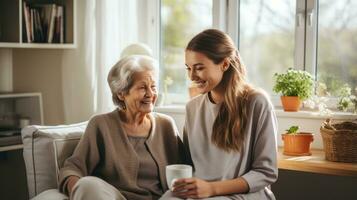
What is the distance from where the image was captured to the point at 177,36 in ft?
11.1

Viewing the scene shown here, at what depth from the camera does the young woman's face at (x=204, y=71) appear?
2096 mm

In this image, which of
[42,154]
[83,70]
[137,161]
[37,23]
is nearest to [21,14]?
[37,23]

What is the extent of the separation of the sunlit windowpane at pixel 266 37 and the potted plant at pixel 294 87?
25 cm

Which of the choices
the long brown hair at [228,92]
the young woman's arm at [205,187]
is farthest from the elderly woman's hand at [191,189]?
the long brown hair at [228,92]

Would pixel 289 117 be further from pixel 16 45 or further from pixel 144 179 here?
pixel 16 45

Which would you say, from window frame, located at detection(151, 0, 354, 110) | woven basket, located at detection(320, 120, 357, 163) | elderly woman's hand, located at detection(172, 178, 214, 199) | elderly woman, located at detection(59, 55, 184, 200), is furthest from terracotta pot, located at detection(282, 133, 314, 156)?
elderly woman's hand, located at detection(172, 178, 214, 199)

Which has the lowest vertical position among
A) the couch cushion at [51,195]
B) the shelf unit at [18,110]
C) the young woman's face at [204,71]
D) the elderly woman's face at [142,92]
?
the couch cushion at [51,195]

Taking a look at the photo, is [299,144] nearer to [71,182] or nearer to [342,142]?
[342,142]

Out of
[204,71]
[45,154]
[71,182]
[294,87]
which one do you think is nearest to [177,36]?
[294,87]

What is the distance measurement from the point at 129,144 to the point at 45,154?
0.36 metres

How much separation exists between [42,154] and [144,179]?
442 millimetres

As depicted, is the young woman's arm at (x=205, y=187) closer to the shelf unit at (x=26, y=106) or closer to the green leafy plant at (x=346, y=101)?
the green leafy plant at (x=346, y=101)

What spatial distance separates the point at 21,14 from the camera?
9.27 ft

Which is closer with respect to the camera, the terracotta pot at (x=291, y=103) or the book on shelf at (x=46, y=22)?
the terracotta pot at (x=291, y=103)
